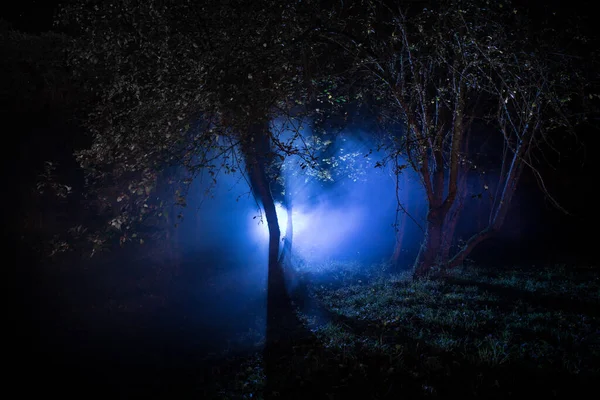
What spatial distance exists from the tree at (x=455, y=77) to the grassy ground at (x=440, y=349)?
86.5 inches

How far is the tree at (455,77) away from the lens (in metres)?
6.02

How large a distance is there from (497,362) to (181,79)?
5883mm

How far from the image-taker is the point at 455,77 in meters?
8.13

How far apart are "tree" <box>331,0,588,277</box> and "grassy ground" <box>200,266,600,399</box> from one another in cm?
220

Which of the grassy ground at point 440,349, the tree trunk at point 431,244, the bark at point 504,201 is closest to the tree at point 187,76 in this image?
the grassy ground at point 440,349

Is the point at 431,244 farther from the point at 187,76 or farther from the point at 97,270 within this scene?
the point at 97,270

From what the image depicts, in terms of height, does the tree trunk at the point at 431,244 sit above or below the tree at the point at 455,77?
below

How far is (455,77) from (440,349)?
5774 millimetres

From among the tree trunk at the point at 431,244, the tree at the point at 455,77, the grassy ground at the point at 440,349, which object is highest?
the tree at the point at 455,77

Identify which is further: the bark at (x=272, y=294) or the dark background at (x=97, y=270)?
the dark background at (x=97, y=270)

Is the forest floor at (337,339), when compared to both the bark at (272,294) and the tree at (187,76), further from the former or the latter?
the tree at (187,76)

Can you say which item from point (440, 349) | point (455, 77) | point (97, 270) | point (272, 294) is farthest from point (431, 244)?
point (97, 270)

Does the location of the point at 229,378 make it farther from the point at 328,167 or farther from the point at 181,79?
the point at 328,167

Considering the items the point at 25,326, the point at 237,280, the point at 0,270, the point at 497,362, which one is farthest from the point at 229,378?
the point at 0,270
